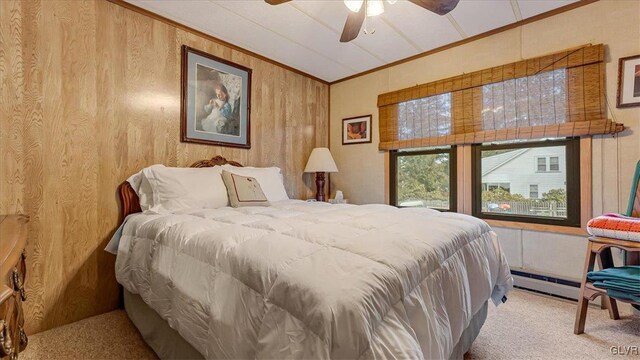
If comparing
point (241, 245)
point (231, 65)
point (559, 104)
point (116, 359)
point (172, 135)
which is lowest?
point (116, 359)

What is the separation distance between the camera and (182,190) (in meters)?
2.17

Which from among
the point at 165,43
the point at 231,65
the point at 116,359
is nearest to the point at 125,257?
the point at 116,359

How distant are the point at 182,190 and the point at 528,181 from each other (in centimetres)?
312

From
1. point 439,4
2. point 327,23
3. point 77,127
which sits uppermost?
point 327,23

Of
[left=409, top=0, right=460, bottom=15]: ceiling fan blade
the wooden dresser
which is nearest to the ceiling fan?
[left=409, top=0, right=460, bottom=15]: ceiling fan blade

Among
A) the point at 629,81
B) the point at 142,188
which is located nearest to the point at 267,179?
the point at 142,188

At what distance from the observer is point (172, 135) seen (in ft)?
8.34

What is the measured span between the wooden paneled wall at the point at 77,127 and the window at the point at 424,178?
7.87 feet

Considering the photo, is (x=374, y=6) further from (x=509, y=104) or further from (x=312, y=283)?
(x=312, y=283)

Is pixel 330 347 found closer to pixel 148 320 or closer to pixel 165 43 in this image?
pixel 148 320

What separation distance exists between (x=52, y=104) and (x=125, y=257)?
1.19 meters

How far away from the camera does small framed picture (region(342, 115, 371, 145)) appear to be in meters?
3.72

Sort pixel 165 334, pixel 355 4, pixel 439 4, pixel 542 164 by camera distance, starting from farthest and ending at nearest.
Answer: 1. pixel 542 164
2. pixel 355 4
3. pixel 439 4
4. pixel 165 334

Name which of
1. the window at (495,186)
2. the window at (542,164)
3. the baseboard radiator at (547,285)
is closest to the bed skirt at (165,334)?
the baseboard radiator at (547,285)
